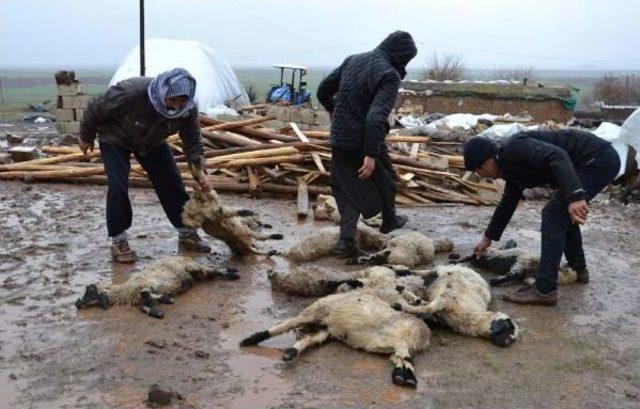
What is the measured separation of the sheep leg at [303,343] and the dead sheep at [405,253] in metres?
1.94

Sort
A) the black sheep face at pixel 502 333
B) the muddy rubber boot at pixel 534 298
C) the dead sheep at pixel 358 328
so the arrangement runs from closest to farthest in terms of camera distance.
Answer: the dead sheep at pixel 358 328 < the black sheep face at pixel 502 333 < the muddy rubber boot at pixel 534 298

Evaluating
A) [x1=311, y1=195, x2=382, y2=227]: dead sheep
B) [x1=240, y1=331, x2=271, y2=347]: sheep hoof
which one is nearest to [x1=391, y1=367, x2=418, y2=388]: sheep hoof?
[x1=240, y1=331, x2=271, y2=347]: sheep hoof

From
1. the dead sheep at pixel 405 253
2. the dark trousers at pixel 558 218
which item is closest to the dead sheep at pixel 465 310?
the dark trousers at pixel 558 218

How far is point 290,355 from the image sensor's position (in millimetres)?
4250

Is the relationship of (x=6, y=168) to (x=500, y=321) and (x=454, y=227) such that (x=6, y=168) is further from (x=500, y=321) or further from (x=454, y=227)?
(x=500, y=321)

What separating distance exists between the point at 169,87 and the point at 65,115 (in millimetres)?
12788

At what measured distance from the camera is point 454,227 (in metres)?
8.68

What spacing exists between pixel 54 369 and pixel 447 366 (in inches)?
93.3

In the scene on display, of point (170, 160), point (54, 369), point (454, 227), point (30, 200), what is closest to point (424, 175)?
point (454, 227)

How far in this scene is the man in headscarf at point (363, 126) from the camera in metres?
6.32

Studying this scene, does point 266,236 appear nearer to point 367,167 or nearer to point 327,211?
point 327,211

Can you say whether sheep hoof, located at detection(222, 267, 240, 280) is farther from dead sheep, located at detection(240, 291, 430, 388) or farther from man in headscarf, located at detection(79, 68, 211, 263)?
dead sheep, located at detection(240, 291, 430, 388)

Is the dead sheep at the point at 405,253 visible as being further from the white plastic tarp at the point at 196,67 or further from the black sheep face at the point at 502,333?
the white plastic tarp at the point at 196,67

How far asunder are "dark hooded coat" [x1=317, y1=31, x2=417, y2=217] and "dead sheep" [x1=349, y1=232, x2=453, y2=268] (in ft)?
1.44
